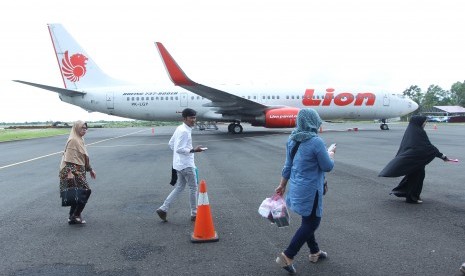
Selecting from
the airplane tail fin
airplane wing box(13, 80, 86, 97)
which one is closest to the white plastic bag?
airplane wing box(13, 80, 86, 97)

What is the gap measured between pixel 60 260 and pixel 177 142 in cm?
221

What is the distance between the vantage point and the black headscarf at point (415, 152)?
633 cm

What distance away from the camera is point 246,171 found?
1010 centimetres

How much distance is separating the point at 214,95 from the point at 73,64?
422 inches

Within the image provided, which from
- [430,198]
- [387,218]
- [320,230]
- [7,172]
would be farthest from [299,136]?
[7,172]

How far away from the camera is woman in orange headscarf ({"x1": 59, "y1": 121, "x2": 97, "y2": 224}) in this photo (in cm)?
543

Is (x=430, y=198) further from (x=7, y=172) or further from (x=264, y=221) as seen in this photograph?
(x=7, y=172)

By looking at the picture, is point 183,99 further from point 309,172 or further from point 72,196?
point 309,172

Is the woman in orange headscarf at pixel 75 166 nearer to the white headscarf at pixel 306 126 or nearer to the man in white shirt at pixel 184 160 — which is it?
the man in white shirt at pixel 184 160

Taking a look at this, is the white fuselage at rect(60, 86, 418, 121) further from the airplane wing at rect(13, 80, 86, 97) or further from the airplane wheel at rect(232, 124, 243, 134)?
the airplane wheel at rect(232, 124, 243, 134)

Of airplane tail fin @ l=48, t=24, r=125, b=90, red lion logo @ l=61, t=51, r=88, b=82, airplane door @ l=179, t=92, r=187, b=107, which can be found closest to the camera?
airplane door @ l=179, t=92, r=187, b=107

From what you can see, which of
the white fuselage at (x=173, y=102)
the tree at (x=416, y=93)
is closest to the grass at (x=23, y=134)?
the white fuselage at (x=173, y=102)

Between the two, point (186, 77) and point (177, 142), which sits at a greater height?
point (186, 77)

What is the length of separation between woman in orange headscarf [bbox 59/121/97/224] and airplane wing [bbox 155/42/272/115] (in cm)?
1514
